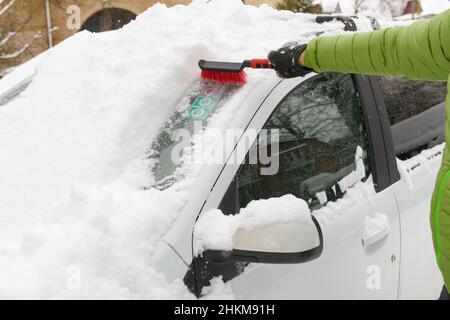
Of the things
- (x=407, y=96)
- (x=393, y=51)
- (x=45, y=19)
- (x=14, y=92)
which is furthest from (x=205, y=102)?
(x=45, y=19)

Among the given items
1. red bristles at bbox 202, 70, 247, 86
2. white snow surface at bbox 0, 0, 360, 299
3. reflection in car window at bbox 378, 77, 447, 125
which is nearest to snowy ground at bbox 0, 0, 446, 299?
white snow surface at bbox 0, 0, 360, 299

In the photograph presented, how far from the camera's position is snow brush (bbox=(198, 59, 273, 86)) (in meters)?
1.81

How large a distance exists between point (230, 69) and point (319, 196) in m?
0.59

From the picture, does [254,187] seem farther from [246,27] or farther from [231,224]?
[246,27]

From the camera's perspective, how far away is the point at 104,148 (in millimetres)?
1745

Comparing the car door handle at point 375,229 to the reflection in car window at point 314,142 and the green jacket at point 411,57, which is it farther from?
the green jacket at point 411,57

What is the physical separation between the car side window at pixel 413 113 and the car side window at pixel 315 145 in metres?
0.31

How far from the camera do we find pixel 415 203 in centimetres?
221

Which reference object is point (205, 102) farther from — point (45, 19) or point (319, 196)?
point (45, 19)

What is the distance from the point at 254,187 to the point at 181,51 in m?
0.63

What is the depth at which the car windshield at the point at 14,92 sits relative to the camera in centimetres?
232

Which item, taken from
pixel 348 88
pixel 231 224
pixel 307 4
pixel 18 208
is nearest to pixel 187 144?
pixel 231 224

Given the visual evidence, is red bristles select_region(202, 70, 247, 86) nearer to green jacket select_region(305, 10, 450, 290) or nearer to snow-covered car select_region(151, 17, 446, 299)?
snow-covered car select_region(151, 17, 446, 299)

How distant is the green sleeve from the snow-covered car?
147 mm
